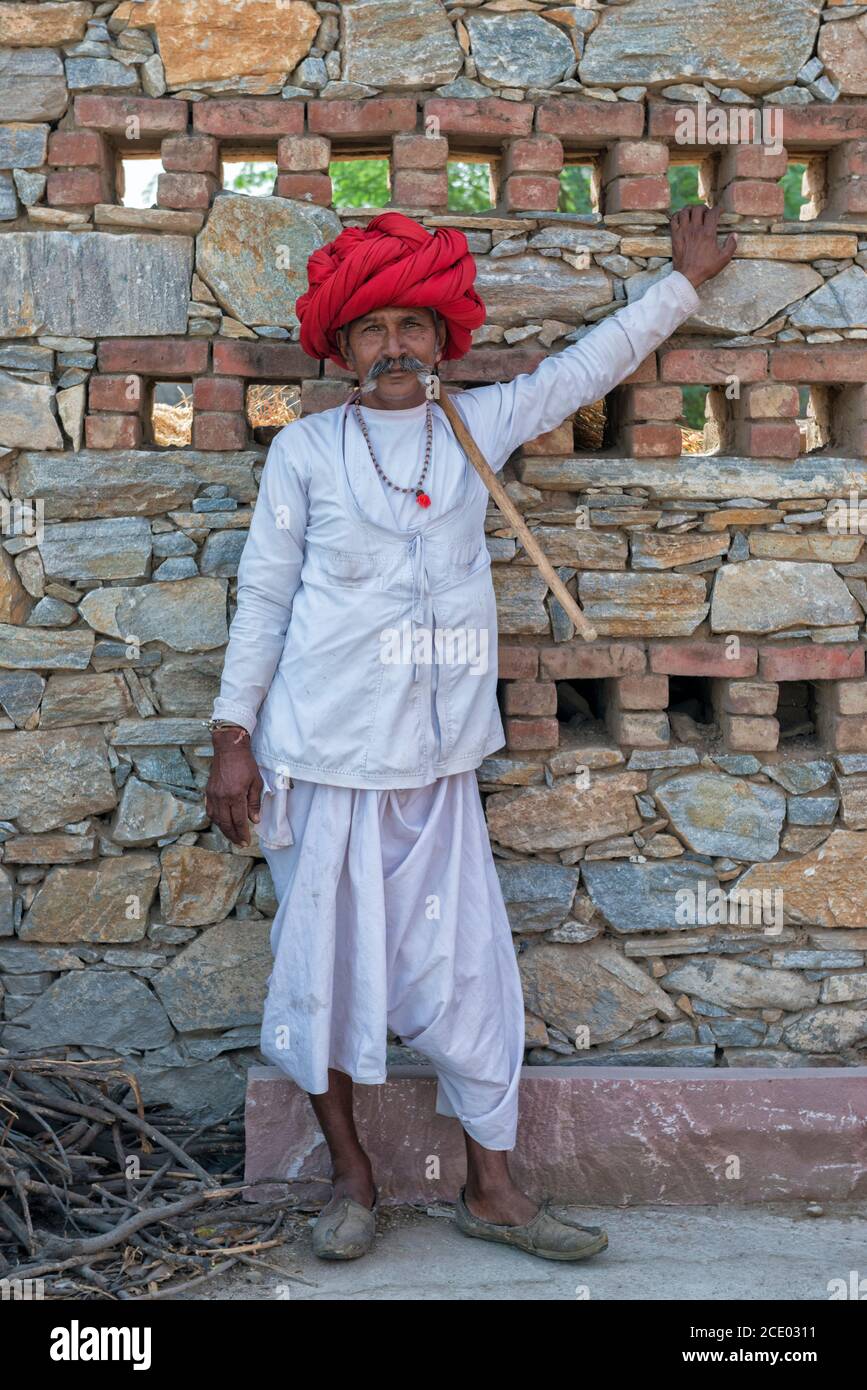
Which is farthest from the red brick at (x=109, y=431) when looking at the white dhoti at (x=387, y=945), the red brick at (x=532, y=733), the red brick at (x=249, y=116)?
the red brick at (x=532, y=733)

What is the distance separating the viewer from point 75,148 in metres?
3.19

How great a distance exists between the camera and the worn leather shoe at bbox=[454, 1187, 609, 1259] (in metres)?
2.78

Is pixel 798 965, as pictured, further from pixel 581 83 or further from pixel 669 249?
pixel 581 83

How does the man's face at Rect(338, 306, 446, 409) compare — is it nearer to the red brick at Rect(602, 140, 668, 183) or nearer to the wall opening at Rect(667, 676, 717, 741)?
the red brick at Rect(602, 140, 668, 183)

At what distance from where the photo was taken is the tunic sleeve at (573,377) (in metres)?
3.03

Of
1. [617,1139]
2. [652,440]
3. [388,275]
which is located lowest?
[617,1139]

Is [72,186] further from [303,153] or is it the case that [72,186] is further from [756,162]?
[756,162]

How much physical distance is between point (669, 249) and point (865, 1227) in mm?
2385

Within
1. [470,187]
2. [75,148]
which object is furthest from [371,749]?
[470,187]

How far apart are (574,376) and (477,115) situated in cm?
73

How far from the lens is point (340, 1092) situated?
2947mm

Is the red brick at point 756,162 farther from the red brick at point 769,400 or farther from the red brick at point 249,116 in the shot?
A: the red brick at point 249,116

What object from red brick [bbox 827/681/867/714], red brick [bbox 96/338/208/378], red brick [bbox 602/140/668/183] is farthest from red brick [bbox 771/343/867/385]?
red brick [bbox 96/338/208/378]

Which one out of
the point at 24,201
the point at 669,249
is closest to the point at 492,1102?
the point at 669,249
